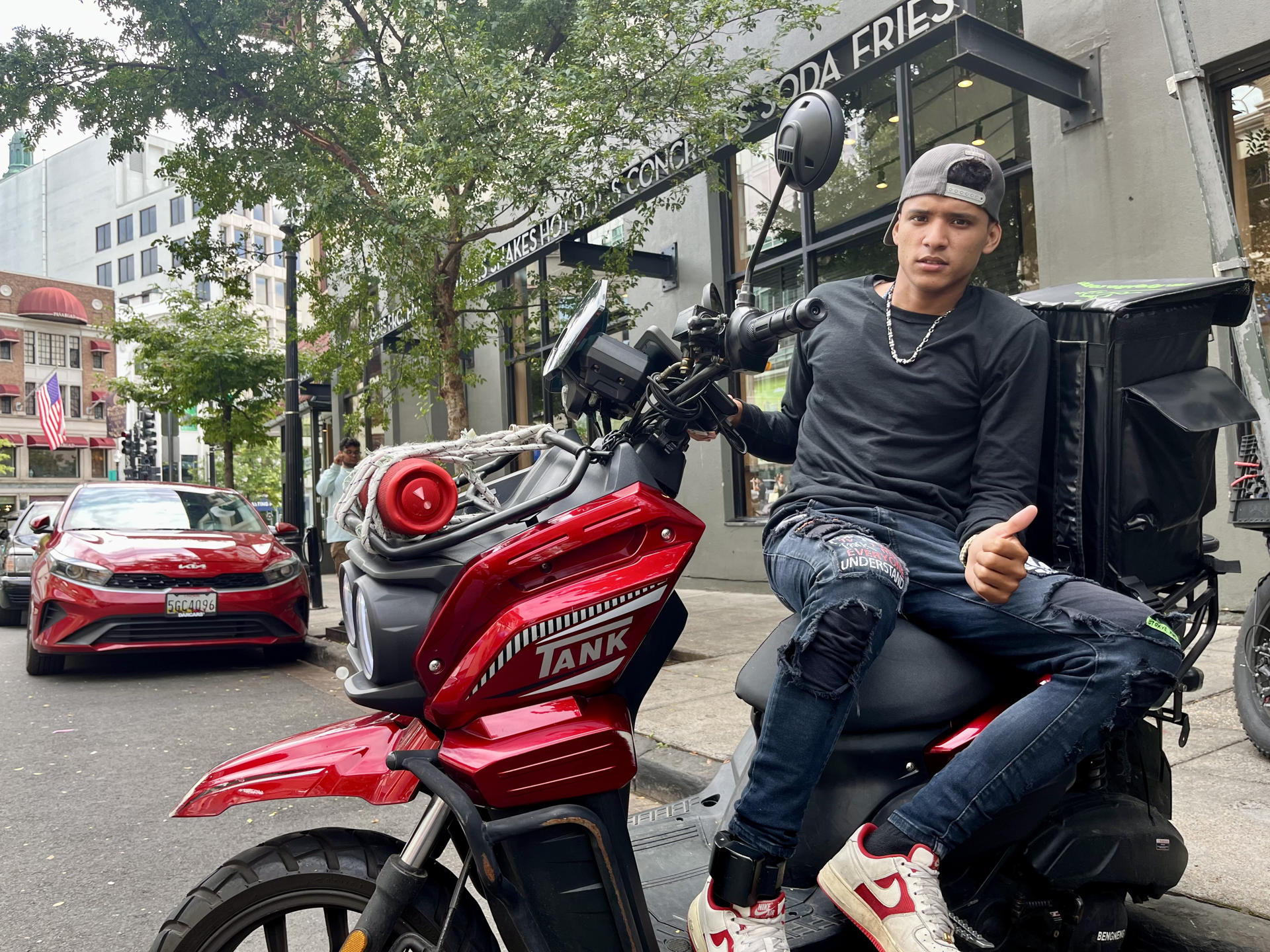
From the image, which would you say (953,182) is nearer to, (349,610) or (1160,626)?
(1160,626)

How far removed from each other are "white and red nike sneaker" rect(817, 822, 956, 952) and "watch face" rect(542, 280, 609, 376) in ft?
3.67

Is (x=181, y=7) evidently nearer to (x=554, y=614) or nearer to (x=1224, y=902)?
(x=554, y=614)

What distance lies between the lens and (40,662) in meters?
7.77

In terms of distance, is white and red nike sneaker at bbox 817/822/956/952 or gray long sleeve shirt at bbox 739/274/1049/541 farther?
gray long sleeve shirt at bbox 739/274/1049/541

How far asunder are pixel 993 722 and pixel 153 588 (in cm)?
713

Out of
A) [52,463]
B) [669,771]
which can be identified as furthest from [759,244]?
[52,463]

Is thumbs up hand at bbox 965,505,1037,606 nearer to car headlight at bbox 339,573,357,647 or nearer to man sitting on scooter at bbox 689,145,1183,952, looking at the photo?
man sitting on scooter at bbox 689,145,1183,952

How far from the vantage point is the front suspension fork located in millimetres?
1688

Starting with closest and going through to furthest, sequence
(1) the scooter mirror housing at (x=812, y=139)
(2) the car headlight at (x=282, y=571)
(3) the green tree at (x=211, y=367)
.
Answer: (1) the scooter mirror housing at (x=812, y=139)
(2) the car headlight at (x=282, y=571)
(3) the green tree at (x=211, y=367)

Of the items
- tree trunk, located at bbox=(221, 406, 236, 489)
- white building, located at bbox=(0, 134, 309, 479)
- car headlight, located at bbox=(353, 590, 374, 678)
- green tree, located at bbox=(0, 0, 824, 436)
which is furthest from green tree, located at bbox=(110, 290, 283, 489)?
white building, located at bbox=(0, 134, 309, 479)

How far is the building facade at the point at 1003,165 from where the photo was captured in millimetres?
6797

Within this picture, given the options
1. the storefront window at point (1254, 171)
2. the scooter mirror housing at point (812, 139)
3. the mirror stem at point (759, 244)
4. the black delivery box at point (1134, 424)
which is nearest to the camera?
the scooter mirror housing at point (812, 139)

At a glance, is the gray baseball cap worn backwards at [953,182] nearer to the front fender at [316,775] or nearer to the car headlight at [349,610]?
the car headlight at [349,610]

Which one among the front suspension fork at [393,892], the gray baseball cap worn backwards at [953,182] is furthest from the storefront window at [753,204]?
the front suspension fork at [393,892]
